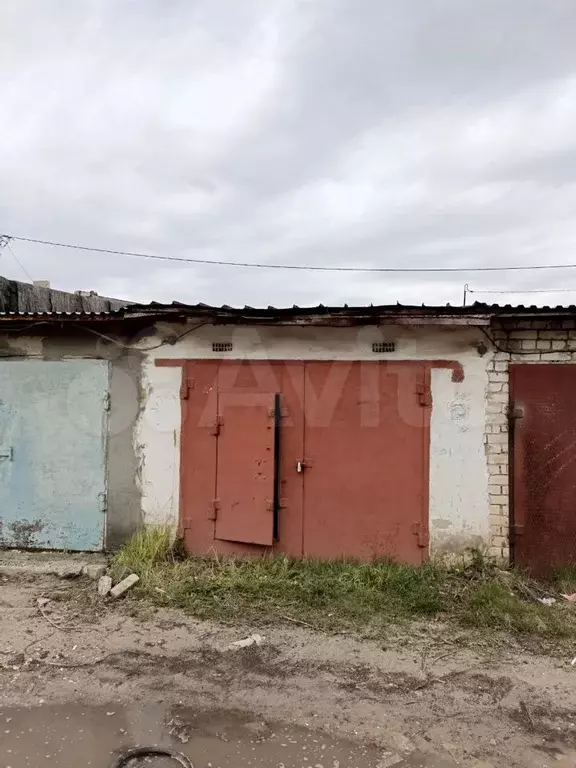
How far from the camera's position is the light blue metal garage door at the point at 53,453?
6.57m

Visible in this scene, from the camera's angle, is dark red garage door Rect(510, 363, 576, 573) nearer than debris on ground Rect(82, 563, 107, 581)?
Yes

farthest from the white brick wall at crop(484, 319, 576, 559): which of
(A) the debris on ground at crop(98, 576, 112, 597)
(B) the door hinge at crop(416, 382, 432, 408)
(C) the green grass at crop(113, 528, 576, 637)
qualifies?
(A) the debris on ground at crop(98, 576, 112, 597)

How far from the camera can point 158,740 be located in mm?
3383

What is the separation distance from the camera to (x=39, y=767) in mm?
3135

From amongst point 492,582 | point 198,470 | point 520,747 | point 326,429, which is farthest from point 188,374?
point 520,747

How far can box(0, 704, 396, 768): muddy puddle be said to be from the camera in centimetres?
320

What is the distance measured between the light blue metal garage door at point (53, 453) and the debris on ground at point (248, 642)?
8.28ft

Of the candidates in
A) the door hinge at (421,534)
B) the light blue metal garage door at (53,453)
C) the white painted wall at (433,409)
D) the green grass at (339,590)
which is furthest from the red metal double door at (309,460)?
the light blue metal garage door at (53,453)

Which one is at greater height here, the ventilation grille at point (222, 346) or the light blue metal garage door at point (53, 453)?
the ventilation grille at point (222, 346)

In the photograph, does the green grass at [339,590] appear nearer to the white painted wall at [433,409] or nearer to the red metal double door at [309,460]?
the red metal double door at [309,460]

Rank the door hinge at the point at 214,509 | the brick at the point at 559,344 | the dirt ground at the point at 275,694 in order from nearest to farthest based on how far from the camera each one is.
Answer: the dirt ground at the point at 275,694 < the brick at the point at 559,344 < the door hinge at the point at 214,509

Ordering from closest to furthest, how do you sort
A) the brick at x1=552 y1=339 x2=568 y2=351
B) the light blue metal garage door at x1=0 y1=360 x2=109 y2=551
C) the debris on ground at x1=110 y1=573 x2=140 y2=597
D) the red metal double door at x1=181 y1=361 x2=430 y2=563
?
the debris on ground at x1=110 y1=573 x2=140 y2=597 → the brick at x1=552 y1=339 x2=568 y2=351 → the red metal double door at x1=181 y1=361 x2=430 y2=563 → the light blue metal garage door at x1=0 y1=360 x2=109 y2=551

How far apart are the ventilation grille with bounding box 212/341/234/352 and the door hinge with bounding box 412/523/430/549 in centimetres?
269

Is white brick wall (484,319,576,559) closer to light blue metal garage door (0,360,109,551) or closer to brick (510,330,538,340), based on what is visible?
brick (510,330,538,340)
